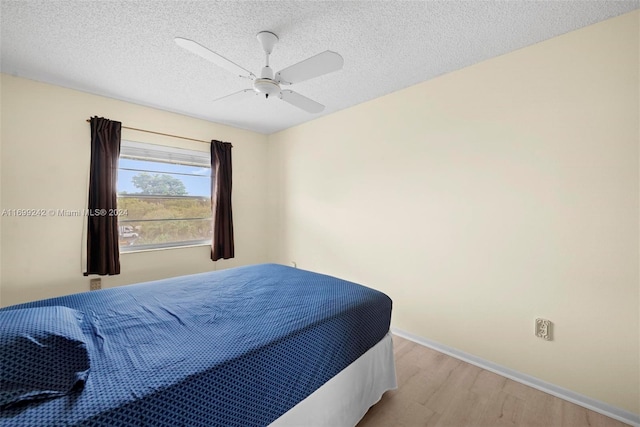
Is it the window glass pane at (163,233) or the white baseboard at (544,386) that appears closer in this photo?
the white baseboard at (544,386)

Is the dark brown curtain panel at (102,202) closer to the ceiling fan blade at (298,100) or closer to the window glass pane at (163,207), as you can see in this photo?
the window glass pane at (163,207)

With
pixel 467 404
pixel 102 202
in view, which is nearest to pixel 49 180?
pixel 102 202

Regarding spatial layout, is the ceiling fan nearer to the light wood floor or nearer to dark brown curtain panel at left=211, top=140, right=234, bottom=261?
dark brown curtain panel at left=211, top=140, right=234, bottom=261

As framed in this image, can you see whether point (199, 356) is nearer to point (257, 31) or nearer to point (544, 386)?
point (257, 31)

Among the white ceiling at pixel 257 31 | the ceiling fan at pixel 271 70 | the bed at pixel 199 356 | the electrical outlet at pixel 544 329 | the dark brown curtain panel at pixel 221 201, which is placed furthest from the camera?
the dark brown curtain panel at pixel 221 201

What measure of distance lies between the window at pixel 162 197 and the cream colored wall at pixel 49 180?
177 mm

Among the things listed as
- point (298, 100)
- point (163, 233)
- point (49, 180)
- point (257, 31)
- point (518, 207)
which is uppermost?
Answer: point (257, 31)

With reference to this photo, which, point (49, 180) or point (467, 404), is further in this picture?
point (49, 180)

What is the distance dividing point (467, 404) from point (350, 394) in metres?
0.85

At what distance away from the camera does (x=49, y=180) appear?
2.51m

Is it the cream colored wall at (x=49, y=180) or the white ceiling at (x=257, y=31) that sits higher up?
the white ceiling at (x=257, y=31)

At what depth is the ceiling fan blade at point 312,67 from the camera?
1499 millimetres

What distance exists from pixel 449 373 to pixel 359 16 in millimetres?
2605

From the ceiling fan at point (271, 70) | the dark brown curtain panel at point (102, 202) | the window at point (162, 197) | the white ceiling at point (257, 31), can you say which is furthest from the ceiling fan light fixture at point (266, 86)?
the window at point (162, 197)
